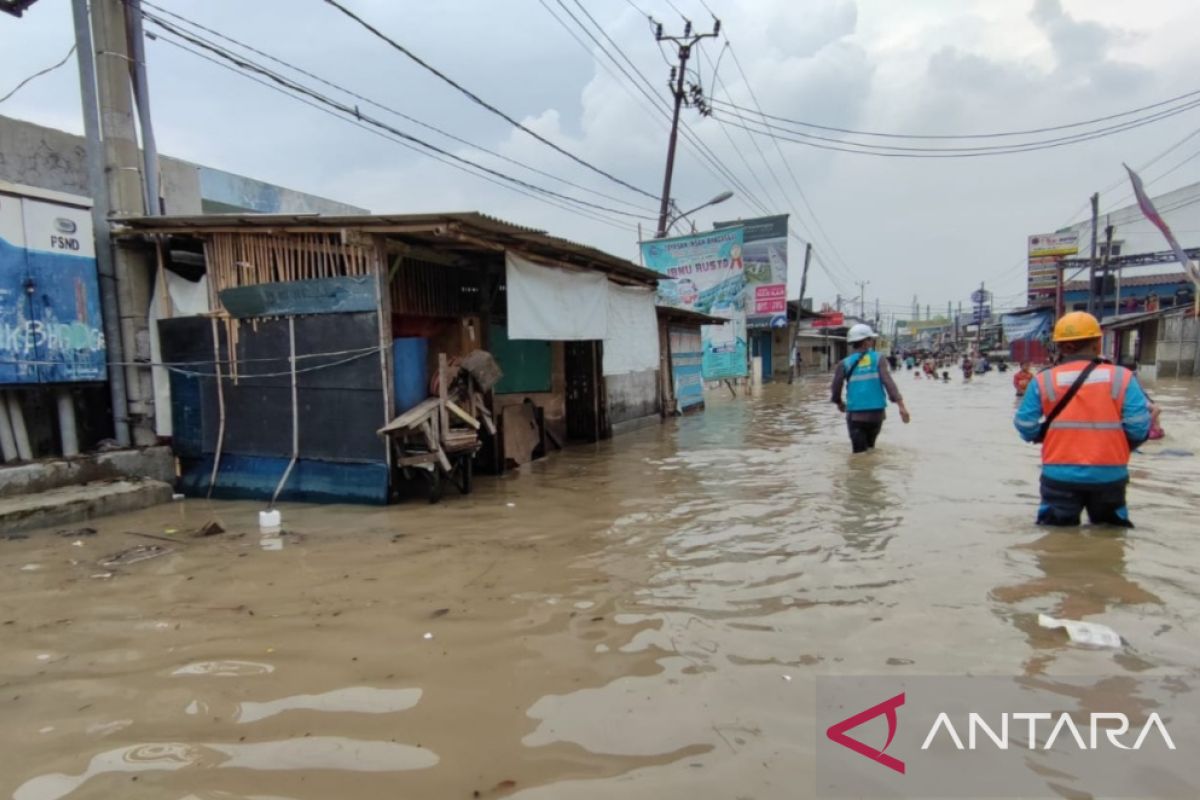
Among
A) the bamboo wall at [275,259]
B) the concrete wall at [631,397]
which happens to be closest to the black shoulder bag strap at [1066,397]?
the bamboo wall at [275,259]

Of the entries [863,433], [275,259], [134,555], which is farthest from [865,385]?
[134,555]

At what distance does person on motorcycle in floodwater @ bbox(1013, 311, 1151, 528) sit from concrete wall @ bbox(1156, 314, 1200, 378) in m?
30.5

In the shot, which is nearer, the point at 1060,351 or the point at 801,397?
the point at 1060,351

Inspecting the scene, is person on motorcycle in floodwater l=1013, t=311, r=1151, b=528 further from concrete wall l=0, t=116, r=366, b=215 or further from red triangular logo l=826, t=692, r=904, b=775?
concrete wall l=0, t=116, r=366, b=215

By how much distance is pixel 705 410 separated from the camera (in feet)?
62.0

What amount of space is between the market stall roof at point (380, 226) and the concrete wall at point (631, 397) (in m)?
5.22

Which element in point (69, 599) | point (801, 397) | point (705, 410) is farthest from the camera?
point (801, 397)

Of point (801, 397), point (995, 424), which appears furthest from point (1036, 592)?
point (801, 397)

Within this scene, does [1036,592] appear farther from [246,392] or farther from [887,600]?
[246,392]

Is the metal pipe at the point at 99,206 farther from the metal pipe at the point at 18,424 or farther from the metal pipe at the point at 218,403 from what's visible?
the metal pipe at the point at 218,403

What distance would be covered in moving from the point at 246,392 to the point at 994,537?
7451 mm

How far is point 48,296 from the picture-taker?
669 cm

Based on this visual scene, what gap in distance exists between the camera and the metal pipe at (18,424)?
21.6ft

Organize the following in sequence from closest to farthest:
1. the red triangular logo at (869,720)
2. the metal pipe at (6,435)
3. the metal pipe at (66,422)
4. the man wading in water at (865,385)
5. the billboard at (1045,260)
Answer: the red triangular logo at (869,720), the metal pipe at (6,435), the metal pipe at (66,422), the man wading in water at (865,385), the billboard at (1045,260)
